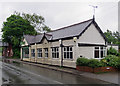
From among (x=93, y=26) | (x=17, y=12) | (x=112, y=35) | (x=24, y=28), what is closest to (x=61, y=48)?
(x=93, y=26)

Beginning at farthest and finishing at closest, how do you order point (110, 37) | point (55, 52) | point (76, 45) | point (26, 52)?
1. point (110, 37)
2. point (26, 52)
3. point (55, 52)
4. point (76, 45)

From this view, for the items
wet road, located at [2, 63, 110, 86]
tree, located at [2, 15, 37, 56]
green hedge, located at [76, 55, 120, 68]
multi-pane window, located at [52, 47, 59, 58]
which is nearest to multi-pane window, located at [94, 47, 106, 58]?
green hedge, located at [76, 55, 120, 68]

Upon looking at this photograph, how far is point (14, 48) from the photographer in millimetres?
41531

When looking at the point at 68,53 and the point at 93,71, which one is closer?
the point at 93,71

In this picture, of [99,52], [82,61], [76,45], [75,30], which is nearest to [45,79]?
[82,61]

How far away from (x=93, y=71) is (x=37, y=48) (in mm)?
13269

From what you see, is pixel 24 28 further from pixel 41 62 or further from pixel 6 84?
pixel 6 84

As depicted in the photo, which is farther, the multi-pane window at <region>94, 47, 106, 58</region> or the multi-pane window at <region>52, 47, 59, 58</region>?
the multi-pane window at <region>52, 47, 59, 58</region>

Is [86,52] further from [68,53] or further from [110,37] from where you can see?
[110,37]

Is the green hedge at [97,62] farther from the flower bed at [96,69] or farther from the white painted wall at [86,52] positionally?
the white painted wall at [86,52]

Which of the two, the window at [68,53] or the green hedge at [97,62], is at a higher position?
the window at [68,53]

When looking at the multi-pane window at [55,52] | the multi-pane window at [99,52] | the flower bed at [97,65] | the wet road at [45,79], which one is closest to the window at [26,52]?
the multi-pane window at [55,52]

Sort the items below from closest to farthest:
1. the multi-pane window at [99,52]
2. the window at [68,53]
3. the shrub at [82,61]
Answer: the shrub at [82,61] < the window at [68,53] < the multi-pane window at [99,52]

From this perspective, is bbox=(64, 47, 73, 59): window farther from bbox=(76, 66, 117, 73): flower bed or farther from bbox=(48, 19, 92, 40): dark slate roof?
bbox=(76, 66, 117, 73): flower bed
